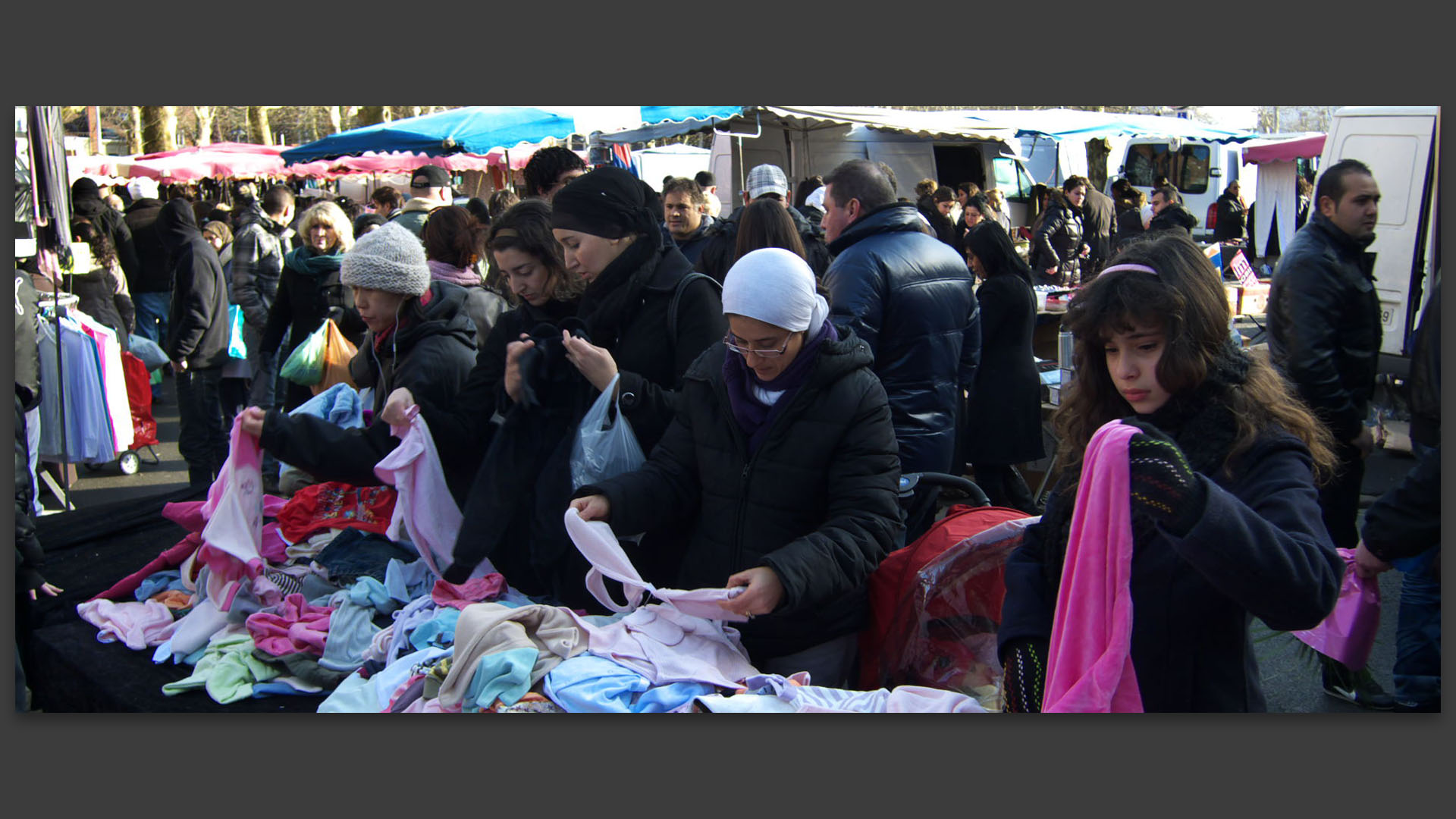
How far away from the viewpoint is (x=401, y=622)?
9.90 ft

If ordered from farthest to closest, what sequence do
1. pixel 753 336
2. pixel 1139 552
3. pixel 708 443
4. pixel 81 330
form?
pixel 81 330
pixel 708 443
pixel 753 336
pixel 1139 552

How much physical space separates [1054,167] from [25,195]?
16.2 metres

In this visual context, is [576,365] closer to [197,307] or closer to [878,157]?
[197,307]

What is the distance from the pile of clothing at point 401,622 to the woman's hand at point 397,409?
3 centimetres

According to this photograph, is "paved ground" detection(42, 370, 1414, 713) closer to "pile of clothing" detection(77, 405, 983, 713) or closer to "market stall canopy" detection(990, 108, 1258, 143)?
"pile of clothing" detection(77, 405, 983, 713)

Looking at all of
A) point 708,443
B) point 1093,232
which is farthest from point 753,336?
point 1093,232

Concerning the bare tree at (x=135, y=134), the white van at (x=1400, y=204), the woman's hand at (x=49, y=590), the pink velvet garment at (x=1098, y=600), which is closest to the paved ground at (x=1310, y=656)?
the white van at (x=1400, y=204)

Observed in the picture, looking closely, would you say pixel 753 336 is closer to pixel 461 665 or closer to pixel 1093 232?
pixel 461 665

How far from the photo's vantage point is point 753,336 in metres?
2.46

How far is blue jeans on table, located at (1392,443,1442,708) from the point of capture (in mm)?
2766

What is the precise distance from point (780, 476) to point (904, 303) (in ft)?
5.54

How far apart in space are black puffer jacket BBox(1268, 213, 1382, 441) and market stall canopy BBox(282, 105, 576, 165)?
5.45 m

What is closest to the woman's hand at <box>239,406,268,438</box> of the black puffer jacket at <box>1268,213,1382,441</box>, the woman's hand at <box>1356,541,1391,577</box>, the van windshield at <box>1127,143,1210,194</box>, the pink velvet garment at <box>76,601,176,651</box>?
the pink velvet garment at <box>76,601,176,651</box>

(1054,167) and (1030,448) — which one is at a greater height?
(1054,167)
